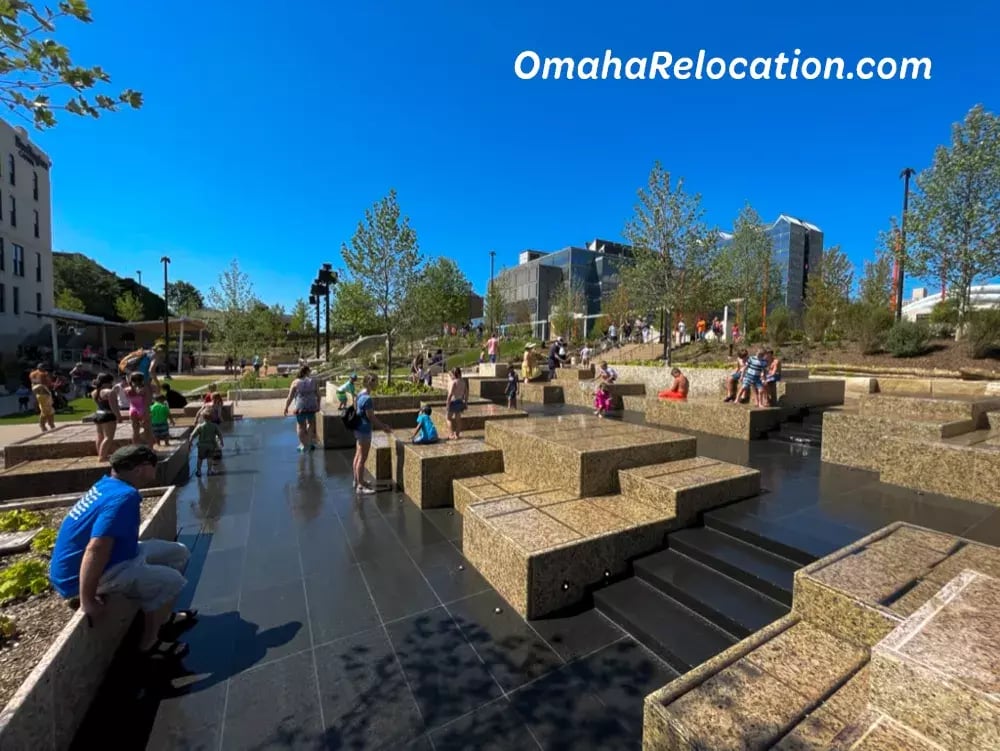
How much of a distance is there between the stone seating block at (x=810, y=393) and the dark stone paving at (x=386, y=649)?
5303 mm

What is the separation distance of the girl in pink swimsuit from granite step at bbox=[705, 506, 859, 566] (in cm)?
855

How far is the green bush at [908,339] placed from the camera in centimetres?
1456

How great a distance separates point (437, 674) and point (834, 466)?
262 inches

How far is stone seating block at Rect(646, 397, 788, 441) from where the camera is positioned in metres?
8.85

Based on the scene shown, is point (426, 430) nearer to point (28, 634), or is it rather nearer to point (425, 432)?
point (425, 432)

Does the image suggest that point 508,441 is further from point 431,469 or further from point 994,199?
point 994,199

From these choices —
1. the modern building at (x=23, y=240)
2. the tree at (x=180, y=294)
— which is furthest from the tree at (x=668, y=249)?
the tree at (x=180, y=294)

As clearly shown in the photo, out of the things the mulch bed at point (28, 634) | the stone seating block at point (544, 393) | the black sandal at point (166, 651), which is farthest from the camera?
the stone seating block at point (544, 393)

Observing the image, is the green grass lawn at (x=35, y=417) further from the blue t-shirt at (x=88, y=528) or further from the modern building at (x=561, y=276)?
the modern building at (x=561, y=276)

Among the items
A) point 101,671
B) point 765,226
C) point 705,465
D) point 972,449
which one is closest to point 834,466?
point 972,449

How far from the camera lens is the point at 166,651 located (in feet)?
10.2

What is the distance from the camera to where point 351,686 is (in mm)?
2775

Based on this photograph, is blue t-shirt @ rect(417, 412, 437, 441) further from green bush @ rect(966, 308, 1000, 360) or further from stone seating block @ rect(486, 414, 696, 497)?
green bush @ rect(966, 308, 1000, 360)

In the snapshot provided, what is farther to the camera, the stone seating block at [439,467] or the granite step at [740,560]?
the stone seating block at [439,467]
